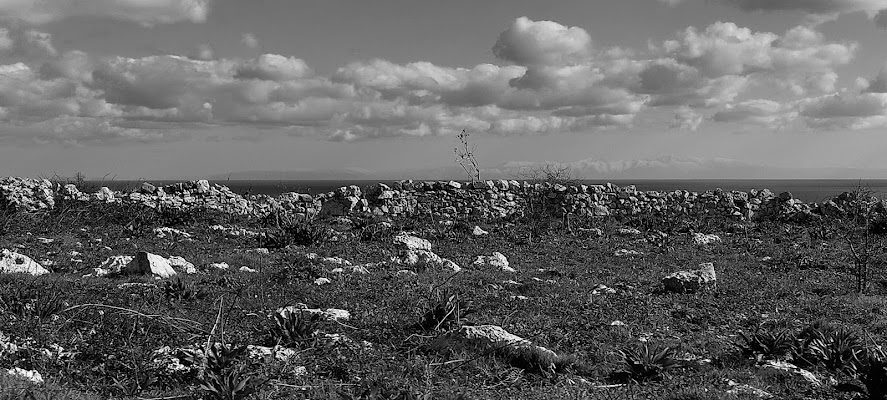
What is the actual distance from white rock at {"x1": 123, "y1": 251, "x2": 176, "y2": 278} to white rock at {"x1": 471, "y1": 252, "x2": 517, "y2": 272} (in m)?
6.20

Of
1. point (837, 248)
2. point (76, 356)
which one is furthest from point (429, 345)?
point (837, 248)

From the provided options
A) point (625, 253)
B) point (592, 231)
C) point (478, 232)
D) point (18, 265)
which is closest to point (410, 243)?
point (478, 232)

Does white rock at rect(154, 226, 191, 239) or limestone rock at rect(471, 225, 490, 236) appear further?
limestone rock at rect(471, 225, 490, 236)

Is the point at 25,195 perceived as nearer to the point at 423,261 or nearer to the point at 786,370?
the point at 423,261

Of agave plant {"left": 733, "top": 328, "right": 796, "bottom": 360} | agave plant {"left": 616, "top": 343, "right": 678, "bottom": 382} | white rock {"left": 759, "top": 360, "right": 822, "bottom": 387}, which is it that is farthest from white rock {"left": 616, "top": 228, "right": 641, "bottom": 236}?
agave plant {"left": 616, "top": 343, "right": 678, "bottom": 382}

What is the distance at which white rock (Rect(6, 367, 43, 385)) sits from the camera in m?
6.01

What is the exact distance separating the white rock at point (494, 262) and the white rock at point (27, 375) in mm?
9588

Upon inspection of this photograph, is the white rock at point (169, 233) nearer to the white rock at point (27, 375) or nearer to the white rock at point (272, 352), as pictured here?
the white rock at point (272, 352)

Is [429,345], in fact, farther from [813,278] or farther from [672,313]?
[813,278]

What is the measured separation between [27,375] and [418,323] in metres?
4.39

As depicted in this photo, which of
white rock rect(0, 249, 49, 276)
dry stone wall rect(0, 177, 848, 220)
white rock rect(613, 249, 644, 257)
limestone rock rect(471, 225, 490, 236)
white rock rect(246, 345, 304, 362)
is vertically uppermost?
dry stone wall rect(0, 177, 848, 220)

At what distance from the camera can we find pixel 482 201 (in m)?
27.5

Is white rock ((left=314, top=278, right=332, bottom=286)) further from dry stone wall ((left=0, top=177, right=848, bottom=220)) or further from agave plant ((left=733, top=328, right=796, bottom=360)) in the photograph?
dry stone wall ((left=0, top=177, right=848, bottom=220))

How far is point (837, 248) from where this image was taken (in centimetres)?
1889
